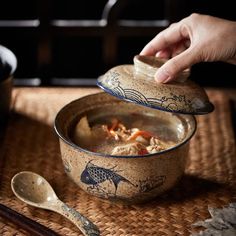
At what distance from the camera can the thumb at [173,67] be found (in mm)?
1130

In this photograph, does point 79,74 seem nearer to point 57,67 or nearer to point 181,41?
point 57,67

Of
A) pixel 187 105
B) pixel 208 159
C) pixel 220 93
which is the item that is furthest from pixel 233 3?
pixel 187 105

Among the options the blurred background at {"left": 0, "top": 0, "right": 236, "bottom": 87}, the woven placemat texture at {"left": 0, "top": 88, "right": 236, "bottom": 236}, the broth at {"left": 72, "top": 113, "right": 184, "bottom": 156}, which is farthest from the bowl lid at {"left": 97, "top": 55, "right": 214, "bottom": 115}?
the blurred background at {"left": 0, "top": 0, "right": 236, "bottom": 87}

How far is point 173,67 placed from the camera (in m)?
1.14

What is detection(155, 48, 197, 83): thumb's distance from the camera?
3.71 ft

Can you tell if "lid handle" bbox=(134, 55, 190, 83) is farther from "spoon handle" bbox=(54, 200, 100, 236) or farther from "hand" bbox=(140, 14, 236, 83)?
"spoon handle" bbox=(54, 200, 100, 236)

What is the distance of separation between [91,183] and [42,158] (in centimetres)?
28

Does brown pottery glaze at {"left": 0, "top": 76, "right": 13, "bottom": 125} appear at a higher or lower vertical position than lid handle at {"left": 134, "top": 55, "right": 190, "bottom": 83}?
lower

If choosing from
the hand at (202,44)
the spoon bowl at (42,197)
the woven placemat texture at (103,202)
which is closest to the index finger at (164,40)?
the hand at (202,44)

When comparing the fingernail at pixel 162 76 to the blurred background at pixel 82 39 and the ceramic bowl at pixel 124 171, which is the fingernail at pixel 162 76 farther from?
the blurred background at pixel 82 39

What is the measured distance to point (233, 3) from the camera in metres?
2.19

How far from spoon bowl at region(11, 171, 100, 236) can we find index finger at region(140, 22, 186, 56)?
1.45ft

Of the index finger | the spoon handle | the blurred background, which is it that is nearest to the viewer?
the spoon handle

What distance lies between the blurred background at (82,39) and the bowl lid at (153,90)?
81 centimetres
